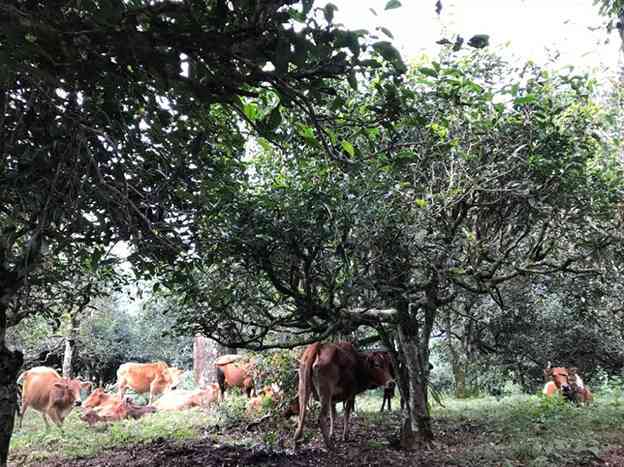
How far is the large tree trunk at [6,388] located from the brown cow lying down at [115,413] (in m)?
6.04

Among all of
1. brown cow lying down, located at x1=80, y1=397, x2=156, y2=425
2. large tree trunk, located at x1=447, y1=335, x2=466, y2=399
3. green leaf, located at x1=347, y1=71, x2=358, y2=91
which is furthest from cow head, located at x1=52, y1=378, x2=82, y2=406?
large tree trunk, located at x1=447, y1=335, x2=466, y2=399

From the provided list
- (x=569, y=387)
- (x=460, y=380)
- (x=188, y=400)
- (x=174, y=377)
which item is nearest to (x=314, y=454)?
(x=188, y=400)

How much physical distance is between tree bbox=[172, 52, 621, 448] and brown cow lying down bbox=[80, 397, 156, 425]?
16.3 ft

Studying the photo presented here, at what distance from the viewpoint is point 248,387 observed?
38.1 ft

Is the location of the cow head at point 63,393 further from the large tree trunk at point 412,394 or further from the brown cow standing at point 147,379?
the large tree trunk at point 412,394

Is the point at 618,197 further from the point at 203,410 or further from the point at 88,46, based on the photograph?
the point at 203,410

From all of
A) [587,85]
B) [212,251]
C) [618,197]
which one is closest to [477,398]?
[618,197]

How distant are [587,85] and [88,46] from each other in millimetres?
6248

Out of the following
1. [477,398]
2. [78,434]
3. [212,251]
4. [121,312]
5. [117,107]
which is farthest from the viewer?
[121,312]

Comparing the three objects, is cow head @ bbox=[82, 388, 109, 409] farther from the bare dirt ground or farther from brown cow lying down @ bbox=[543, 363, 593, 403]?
brown cow lying down @ bbox=[543, 363, 593, 403]

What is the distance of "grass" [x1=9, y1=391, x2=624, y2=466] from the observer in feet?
19.6

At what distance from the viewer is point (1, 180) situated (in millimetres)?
3607

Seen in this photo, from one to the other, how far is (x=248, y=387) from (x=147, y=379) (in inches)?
161

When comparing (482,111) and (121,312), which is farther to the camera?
(121,312)
